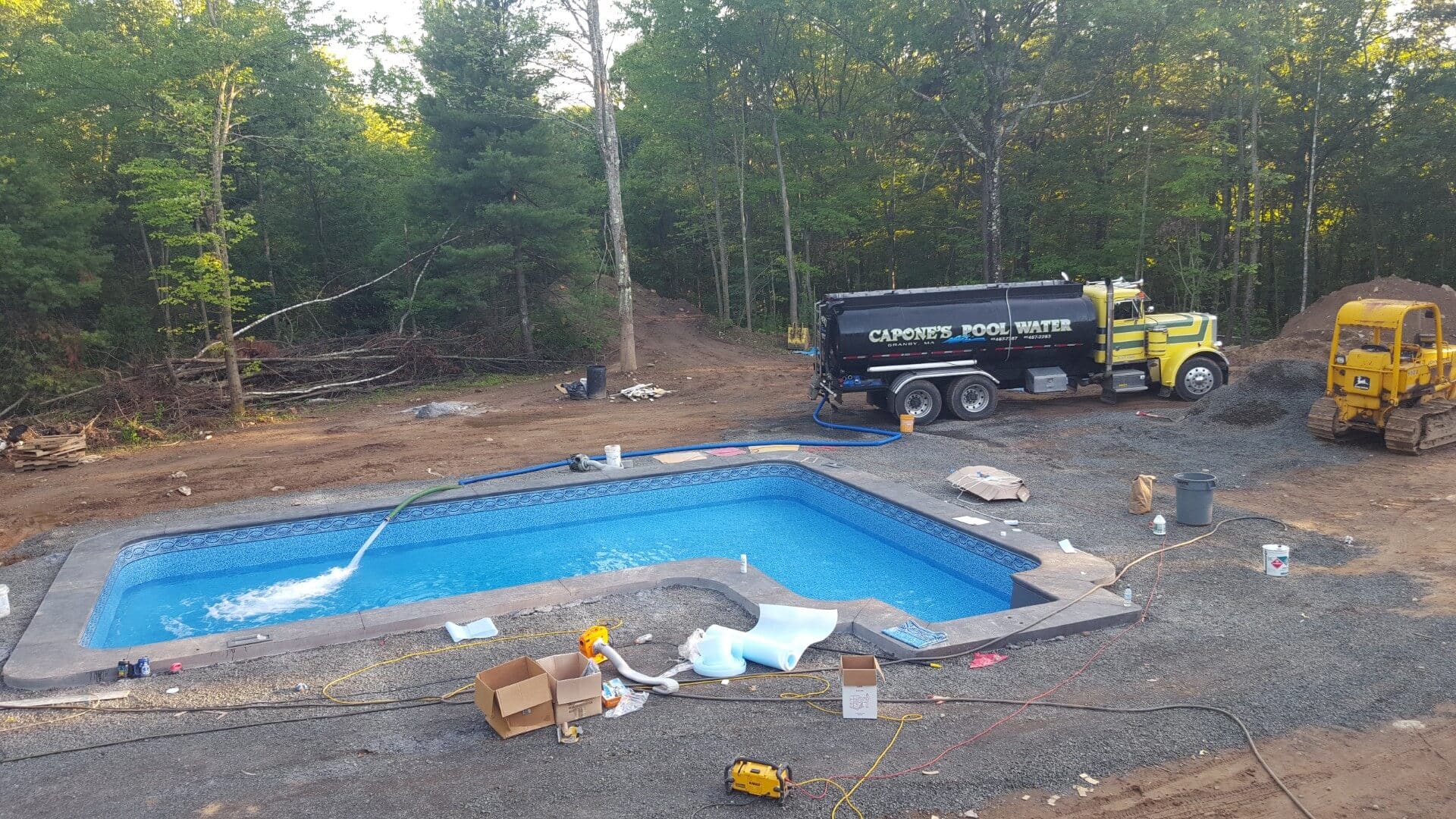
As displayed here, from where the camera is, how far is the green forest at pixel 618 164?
21656 mm

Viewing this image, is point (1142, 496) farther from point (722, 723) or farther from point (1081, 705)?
point (722, 723)

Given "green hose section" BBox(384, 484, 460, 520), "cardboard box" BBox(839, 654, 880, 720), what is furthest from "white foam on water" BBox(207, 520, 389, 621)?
"cardboard box" BBox(839, 654, 880, 720)

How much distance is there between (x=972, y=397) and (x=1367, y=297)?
41.5ft

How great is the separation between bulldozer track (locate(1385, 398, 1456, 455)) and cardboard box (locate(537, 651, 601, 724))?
41.0ft

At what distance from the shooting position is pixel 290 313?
27125 mm

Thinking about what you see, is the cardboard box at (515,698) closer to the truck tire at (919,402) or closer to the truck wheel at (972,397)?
the truck tire at (919,402)

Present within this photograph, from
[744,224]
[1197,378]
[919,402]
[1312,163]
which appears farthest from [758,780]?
[1312,163]

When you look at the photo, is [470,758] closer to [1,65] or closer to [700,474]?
[700,474]

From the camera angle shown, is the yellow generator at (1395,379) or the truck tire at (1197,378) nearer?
the yellow generator at (1395,379)

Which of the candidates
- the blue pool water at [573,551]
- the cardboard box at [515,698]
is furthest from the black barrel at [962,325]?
the cardboard box at [515,698]

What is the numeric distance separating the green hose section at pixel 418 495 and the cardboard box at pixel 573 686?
6970 mm

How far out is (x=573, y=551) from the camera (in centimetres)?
1209

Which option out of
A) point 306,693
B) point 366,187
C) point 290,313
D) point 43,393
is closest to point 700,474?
point 306,693

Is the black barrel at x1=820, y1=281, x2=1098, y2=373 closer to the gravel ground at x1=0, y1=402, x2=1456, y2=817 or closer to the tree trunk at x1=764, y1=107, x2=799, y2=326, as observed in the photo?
the gravel ground at x1=0, y1=402, x2=1456, y2=817
